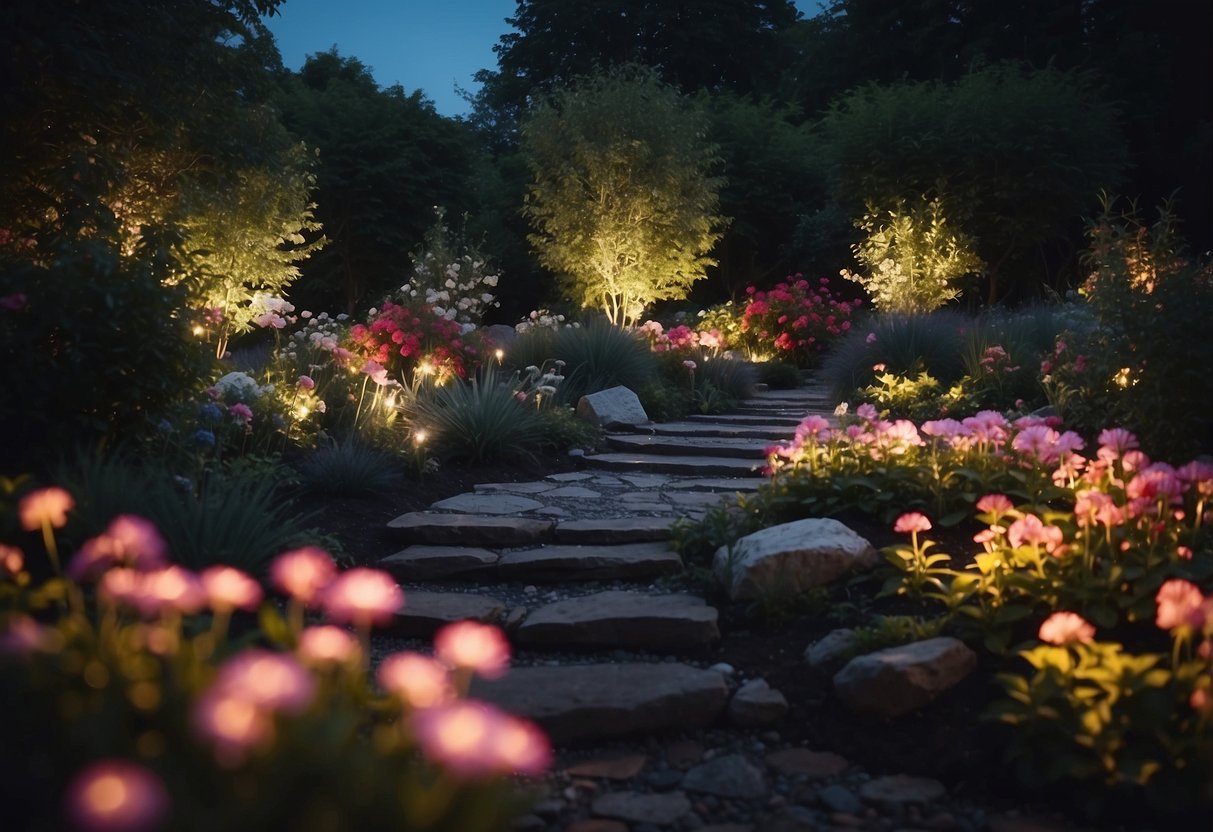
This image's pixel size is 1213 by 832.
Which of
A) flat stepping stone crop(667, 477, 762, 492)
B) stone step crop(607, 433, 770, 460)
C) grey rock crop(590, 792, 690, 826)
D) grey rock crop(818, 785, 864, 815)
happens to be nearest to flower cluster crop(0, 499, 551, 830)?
grey rock crop(590, 792, 690, 826)

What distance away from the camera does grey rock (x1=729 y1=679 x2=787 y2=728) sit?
2.76 m

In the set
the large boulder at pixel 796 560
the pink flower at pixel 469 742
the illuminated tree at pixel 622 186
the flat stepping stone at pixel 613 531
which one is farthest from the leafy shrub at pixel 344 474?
the illuminated tree at pixel 622 186

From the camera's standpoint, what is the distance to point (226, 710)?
3.35 feet

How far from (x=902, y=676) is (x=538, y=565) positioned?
6.02ft

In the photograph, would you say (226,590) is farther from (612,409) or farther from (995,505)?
(612,409)

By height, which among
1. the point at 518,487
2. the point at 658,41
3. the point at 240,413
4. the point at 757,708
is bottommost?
the point at 757,708

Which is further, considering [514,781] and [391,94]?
[391,94]

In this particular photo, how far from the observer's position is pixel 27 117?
7.09m

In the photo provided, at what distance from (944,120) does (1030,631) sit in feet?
41.3

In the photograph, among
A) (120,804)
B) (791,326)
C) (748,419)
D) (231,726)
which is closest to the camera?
(120,804)

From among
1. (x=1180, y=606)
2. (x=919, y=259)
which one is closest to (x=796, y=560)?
(x=1180, y=606)

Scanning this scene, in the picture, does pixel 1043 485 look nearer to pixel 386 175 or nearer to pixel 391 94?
pixel 386 175

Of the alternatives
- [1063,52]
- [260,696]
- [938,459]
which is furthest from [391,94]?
[260,696]

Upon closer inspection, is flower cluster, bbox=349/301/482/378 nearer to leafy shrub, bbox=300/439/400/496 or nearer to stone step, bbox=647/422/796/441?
stone step, bbox=647/422/796/441
